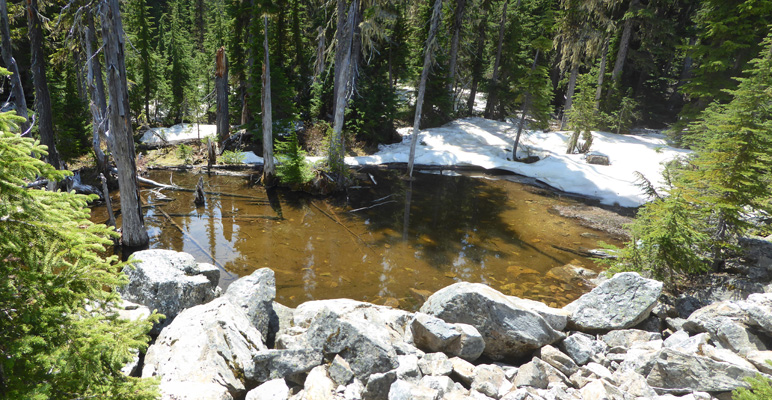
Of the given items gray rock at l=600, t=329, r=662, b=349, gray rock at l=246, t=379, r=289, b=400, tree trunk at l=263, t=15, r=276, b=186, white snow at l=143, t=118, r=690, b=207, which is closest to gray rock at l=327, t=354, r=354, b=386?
gray rock at l=246, t=379, r=289, b=400

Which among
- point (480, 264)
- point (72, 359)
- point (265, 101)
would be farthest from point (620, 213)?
point (72, 359)

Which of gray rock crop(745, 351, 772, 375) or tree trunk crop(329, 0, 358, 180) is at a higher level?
tree trunk crop(329, 0, 358, 180)

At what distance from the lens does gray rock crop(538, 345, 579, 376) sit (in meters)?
5.64

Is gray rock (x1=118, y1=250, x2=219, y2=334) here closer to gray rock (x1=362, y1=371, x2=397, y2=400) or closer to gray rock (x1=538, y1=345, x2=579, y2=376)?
gray rock (x1=362, y1=371, x2=397, y2=400)

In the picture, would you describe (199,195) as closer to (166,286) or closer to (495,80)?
(166,286)

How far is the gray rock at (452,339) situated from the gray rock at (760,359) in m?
3.68

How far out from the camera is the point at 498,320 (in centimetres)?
630

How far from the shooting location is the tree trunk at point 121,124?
859 cm

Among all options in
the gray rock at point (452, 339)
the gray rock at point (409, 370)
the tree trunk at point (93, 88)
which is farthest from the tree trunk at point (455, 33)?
Result: the gray rock at point (409, 370)

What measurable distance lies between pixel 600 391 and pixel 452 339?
6.76ft

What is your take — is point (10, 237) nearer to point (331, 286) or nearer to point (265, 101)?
point (331, 286)

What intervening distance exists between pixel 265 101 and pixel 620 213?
16.1 m

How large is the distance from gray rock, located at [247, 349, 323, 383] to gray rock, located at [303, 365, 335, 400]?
0.63ft

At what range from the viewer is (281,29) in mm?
25219
